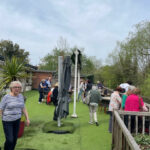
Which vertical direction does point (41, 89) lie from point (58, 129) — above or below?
above

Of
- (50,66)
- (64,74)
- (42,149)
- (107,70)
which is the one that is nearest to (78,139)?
(42,149)

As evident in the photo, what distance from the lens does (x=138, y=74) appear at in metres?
17.8

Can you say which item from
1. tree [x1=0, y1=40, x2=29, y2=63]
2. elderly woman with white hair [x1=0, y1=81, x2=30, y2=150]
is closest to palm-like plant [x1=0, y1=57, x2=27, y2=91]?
elderly woman with white hair [x1=0, y1=81, x2=30, y2=150]

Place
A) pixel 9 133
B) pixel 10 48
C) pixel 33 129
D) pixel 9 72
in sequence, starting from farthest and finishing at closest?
pixel 10 48 → pixel 33 129 → pixel 9 72 → pixel 9 133

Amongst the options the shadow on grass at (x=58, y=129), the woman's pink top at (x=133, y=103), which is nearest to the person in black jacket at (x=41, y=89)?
the shadow on grass at (x=58, y=129)

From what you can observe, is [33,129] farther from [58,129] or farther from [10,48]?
[10,48]

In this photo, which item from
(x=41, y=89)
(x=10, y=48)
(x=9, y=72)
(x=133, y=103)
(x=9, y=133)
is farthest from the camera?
(x=10, y=48)

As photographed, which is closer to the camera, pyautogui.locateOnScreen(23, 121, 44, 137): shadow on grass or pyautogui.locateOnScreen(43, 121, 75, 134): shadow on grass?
pyautogui.locateOnScreen(23, 121, 44, 137): shadow on grass

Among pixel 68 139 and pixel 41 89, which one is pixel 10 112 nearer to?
pixel 68 139

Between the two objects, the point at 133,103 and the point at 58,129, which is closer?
the point at 133,103

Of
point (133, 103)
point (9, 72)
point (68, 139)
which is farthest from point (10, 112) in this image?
point (133, 103)

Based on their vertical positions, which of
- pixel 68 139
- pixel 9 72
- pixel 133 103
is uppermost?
pixel 9 72

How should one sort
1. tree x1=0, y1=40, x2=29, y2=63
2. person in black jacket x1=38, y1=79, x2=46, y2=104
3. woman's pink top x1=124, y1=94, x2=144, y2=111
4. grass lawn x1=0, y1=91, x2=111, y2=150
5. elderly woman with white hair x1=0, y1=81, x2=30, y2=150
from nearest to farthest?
elderly woman with white hair x1=0, y1=81, x2=30, y2=150 < grass lawn x1=0, y1=91, x2=111, y2=150 < woman's pink top x1=124, y1=94, x2=144, y2=111 < person in black jacket x1=38, y1=79, x2=46, y2=104 < tree x1=0, y1=40, x2=29, y2=63

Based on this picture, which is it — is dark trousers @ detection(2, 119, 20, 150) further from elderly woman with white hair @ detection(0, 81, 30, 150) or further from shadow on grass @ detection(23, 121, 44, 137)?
shadow on grass @ detection(23, 121, 44, 137)
